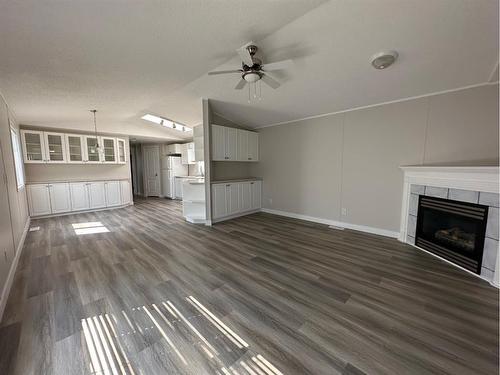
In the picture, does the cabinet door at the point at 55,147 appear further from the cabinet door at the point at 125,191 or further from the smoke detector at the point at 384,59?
the smoke detector at the point at 384,59

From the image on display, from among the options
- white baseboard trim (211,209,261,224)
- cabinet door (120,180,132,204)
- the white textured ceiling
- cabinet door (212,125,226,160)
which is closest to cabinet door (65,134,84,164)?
cabinet door (120,180,132,204)

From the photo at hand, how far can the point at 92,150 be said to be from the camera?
600 centimetres

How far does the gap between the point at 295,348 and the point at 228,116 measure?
4.84 metres

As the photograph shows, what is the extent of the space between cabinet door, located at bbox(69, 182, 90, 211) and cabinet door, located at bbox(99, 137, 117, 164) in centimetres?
97

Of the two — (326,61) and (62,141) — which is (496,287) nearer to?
(326,61)

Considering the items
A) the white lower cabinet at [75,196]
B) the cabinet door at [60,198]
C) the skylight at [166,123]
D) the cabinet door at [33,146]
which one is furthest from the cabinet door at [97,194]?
the skylight at [166,123]

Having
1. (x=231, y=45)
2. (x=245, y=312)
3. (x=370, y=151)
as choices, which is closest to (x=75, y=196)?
(x=231, y=45)

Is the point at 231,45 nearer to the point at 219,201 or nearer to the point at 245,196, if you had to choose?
the point at 219,201

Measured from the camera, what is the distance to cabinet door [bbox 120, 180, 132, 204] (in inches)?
257

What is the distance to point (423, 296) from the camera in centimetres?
207

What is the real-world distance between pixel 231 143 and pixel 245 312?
4009 mm

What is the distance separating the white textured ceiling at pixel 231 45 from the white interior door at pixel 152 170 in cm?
481

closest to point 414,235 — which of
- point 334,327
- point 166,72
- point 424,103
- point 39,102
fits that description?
point 424,103

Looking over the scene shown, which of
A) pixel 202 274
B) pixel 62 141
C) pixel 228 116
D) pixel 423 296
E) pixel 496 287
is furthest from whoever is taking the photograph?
pixel 62 141
